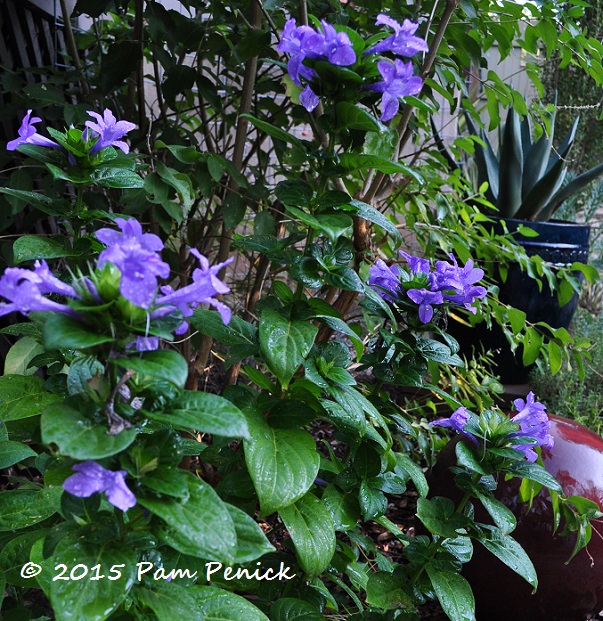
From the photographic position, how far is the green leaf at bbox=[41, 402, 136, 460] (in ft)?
2.04

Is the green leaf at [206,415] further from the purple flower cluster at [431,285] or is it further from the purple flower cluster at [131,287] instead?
the purple flower cluster at [431,285]

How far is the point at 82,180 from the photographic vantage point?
997mm

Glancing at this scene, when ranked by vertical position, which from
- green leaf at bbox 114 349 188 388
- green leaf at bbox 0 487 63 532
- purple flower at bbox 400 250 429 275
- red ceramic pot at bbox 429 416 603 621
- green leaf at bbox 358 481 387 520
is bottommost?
red ceramic pot at bbox 429 416 603 621

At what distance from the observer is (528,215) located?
3512 millimetres

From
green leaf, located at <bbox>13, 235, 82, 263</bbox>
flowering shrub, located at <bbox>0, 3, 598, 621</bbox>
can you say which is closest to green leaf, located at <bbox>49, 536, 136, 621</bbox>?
flowering shrub, located at <bbox>0, 3, 598, 621</bbox>

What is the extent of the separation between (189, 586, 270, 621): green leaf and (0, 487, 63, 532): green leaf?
0.79 feet

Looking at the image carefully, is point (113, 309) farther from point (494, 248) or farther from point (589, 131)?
point (589, 131)

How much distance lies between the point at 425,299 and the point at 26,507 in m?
0.68

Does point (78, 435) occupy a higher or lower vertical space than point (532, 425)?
higher

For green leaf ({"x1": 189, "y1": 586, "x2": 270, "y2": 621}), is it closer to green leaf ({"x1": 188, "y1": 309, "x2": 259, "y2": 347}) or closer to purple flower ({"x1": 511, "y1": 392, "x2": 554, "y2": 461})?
green leaf ({"x1": 188, "y1": 309, "x2": 259, "y2": 347})

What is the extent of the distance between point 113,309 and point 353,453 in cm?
63

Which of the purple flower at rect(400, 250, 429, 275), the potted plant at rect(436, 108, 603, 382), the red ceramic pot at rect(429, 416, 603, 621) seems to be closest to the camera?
the purple flower at rect(400, 250, 429, 275)

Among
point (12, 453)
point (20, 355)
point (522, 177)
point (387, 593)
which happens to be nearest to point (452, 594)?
point (387, 593)

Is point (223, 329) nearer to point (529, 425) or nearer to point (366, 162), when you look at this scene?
point (366, 162)
